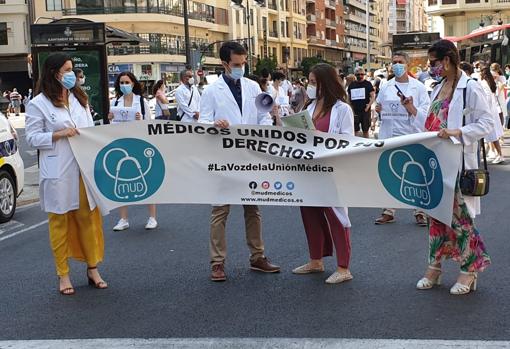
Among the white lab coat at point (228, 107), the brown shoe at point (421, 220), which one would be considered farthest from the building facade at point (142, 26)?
the white lab coat at point (228, 107)

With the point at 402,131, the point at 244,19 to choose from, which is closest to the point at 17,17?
the point at 244,19

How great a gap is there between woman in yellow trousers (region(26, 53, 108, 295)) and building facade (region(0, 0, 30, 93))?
6146cm

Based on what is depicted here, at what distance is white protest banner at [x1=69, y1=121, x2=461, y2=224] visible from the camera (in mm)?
5711

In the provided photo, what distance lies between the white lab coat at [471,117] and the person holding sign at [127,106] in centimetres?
456

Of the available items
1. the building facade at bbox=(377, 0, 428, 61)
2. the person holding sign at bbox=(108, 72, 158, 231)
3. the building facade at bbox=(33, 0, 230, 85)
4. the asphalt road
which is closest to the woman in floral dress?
the asphalt road

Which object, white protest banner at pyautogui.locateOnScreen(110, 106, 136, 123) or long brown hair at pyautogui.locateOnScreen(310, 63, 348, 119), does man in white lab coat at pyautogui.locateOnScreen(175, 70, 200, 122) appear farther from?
long brown hair at pyautogui.locateOnScreen(310, 63, 348, 119)

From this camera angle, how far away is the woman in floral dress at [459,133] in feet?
17.5

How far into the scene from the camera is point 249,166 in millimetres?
5996

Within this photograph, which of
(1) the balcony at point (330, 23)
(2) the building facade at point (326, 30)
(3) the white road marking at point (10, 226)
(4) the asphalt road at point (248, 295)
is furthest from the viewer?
(1) the balcony at point (330, 23)

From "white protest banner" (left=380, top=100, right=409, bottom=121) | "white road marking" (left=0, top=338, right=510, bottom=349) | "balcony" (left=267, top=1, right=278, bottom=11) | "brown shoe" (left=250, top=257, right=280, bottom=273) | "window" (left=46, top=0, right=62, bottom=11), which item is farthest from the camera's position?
"balcony" (left=267, top=1, right=278, bottom=11)

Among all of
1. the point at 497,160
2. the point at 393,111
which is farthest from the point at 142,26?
the point at 393,111

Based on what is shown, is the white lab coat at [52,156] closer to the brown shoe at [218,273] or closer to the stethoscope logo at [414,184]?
the brown shoe at [218,273]

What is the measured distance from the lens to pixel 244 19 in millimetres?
82188

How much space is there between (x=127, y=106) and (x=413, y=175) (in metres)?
4.60
